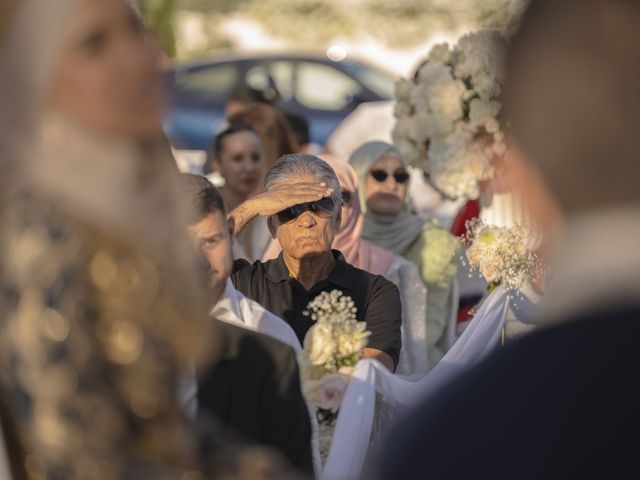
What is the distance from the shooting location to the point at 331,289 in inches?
199

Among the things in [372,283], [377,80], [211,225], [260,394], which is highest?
[377,80]

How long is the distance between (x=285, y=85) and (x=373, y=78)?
94cm

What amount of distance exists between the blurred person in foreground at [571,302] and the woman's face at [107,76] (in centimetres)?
69

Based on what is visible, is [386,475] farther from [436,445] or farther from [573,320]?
[573,320]

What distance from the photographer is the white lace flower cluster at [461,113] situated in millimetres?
6363

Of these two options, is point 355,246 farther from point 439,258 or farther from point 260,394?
point 260,394

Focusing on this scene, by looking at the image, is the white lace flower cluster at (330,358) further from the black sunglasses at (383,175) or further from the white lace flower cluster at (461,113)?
the black sunglasses at (383,175)

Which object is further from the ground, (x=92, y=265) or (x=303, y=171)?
(x=303, y=171)

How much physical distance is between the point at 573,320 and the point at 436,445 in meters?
0.17

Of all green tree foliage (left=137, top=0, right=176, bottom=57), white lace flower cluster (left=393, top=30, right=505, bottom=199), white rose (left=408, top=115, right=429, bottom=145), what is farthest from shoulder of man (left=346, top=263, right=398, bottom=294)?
green tree foliage (left=137, top=0, right=176, bottom=57)

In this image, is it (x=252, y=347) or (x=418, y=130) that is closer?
(x=252, y=347)

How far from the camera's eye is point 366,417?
4168mm

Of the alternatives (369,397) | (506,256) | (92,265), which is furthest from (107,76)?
(506,256)

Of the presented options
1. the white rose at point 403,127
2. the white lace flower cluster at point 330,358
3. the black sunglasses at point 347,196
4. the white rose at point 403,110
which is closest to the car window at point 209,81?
the white rose at point 403,110
